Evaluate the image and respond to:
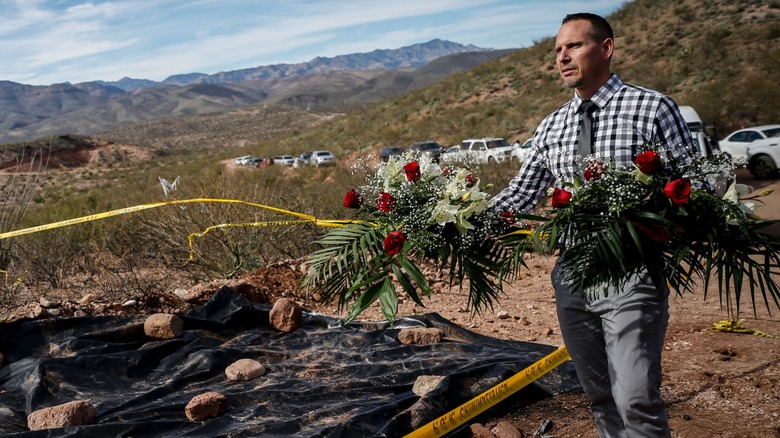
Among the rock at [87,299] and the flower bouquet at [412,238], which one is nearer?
the flower bouquet at [412,238]

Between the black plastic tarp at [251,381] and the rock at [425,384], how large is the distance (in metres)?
0.06

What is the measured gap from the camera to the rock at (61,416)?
389 centimetres

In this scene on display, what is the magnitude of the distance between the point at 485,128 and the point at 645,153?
29.7 m

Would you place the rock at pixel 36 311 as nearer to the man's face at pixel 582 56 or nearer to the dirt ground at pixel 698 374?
the dirt ground at pixel 698 374

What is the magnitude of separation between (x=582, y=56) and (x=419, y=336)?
309 centimetres

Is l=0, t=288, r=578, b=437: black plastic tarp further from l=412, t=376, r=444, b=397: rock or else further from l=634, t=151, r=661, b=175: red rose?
l=634, t=151, r=661, b=175: red rose

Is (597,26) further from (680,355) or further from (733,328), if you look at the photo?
(733,328)

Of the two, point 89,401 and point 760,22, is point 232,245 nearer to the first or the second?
point 89,401

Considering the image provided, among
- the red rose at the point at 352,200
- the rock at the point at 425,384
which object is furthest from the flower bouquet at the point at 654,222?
the rock at the point at 425,384

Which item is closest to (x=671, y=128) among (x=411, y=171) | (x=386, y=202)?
(x=411, y=171)

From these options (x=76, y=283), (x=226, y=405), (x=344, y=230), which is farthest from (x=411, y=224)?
(x=76, y=283)

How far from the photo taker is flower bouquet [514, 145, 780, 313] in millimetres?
2277

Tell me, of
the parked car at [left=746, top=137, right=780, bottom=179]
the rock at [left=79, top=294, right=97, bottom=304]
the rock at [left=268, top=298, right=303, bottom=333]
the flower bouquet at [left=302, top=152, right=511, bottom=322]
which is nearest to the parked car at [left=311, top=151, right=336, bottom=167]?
the parked car at [left=746, top=137, right=780, bottom=179]

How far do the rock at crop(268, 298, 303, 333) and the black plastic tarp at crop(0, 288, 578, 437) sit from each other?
0.32 ft
